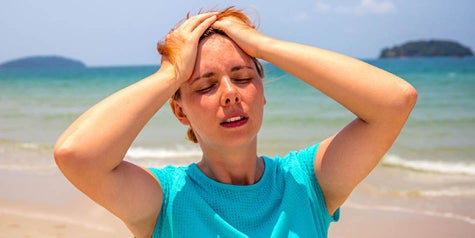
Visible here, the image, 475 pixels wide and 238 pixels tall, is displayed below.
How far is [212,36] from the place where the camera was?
217 cm

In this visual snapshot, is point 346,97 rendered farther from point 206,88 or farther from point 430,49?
point 430,49

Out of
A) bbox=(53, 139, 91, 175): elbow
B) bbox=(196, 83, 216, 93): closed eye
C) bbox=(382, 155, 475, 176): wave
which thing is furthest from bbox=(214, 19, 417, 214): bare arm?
bbox=(382, 155, 475, 176): wave

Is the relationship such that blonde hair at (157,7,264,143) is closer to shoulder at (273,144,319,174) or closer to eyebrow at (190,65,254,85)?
eyebrow at (190,65,254,85)

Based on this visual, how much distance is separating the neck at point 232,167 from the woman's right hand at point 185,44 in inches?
14.9

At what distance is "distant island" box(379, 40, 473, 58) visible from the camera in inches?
4016

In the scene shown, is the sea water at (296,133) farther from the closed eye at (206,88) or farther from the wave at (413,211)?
the closed eye at (206,88)

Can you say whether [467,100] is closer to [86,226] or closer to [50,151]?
[50,151]

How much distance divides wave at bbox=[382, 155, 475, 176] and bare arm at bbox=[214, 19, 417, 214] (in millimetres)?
5766

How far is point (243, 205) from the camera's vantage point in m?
2.07

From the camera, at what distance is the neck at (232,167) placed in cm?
219

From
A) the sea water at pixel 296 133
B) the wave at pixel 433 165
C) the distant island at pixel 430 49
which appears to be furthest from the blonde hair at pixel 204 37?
the distant island at pixel 430 49

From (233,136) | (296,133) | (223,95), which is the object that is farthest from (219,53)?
(296,133)

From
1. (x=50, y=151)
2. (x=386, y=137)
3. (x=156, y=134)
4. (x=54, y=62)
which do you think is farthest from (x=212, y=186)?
(x=54, y=62)

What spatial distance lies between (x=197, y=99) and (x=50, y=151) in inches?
342
